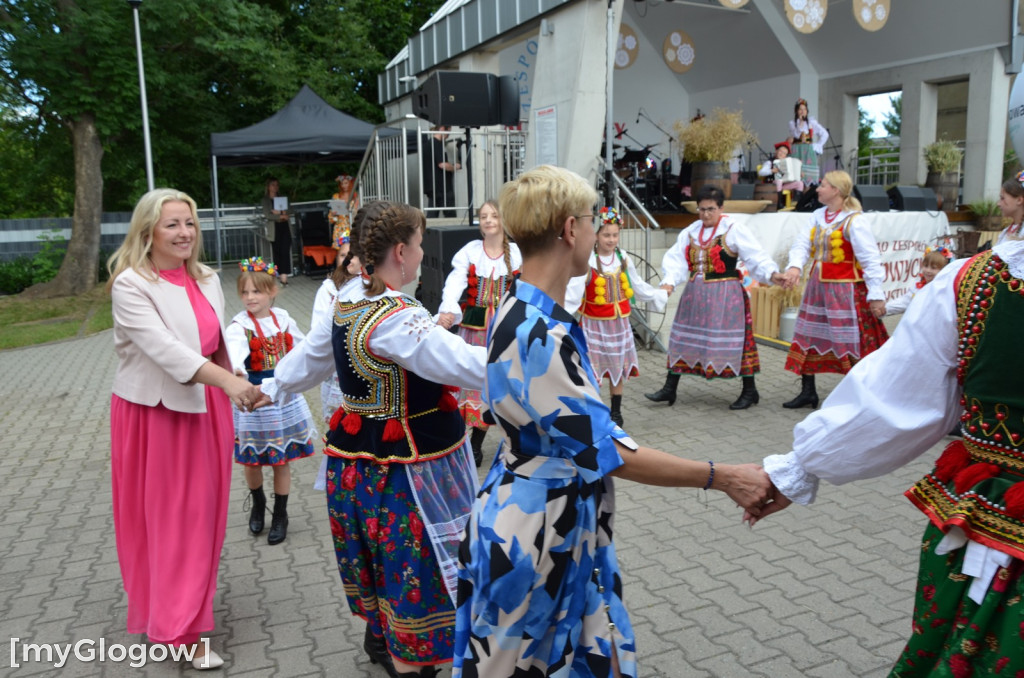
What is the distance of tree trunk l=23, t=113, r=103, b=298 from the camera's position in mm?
16438

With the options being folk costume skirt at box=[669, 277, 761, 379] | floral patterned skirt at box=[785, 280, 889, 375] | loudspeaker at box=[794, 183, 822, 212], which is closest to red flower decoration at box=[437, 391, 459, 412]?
folk costume skirt at box=[669, 277, 761, 379]

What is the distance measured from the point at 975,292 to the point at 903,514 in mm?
3313

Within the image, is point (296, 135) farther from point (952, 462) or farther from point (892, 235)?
point (952, 462)

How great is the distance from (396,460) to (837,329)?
518 cm

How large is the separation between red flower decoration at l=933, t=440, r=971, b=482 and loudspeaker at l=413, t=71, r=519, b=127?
27.4ft

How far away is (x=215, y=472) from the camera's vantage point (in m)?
3.36

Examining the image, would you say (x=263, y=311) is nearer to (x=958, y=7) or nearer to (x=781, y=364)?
(x=781, y=364)

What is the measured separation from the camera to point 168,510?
128 inches

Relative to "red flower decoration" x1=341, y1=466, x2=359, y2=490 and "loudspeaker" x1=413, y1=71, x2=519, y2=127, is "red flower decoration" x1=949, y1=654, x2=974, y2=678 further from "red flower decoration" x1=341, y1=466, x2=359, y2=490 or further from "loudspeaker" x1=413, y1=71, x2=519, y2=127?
"loudspeaker" x1=413, y1=71, x2=519, y2=127

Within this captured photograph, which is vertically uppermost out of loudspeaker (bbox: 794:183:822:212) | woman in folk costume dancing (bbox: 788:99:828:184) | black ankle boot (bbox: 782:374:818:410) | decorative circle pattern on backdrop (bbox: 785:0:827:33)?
decorative circle pattern on backdrop (bbox: 785:0:827:33)

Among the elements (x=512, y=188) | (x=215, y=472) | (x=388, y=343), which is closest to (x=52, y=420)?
(x=215, y=472)

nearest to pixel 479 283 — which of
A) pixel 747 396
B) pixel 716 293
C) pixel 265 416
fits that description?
pixel 265 416

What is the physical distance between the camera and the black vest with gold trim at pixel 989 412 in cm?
165

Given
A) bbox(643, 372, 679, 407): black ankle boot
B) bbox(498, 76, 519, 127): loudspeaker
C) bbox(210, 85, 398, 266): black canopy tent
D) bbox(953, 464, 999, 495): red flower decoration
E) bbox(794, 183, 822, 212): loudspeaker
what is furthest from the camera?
bbox(210, 85, 398, 266): black canopy tent
